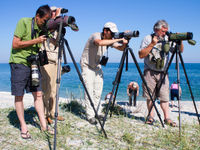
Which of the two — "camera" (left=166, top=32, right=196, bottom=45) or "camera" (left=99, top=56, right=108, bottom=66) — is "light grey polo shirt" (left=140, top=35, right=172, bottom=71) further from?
"camera" (left=99, top=56, right=108, bottom=66)

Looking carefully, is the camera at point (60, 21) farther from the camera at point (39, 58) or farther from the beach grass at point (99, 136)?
the beach grass at point (99, 136)

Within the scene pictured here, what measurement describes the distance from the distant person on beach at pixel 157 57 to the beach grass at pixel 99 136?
0.52 m

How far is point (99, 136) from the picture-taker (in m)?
3.00

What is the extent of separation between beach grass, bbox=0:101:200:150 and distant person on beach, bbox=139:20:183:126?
517 mm

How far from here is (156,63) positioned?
361 centimetres

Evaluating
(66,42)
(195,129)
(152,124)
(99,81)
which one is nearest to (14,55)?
(66,42)

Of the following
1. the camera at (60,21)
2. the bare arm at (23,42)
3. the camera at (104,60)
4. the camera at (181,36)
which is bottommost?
the camera at (104,60)

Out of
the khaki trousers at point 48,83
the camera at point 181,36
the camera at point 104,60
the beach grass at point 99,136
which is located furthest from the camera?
the camera at point 104,60

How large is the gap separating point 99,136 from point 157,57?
172 centimetres

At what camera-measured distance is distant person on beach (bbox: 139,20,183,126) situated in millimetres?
3439

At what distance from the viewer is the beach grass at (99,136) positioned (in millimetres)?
2650


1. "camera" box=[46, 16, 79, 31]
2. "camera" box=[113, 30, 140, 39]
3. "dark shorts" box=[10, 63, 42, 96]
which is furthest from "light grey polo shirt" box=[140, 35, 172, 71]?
"dark shorts" box=[10, 63, 42, 96]

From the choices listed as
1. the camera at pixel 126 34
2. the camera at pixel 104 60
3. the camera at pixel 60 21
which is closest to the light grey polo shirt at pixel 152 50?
the camera at pixel 126 34

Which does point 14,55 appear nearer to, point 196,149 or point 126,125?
point 126,125
